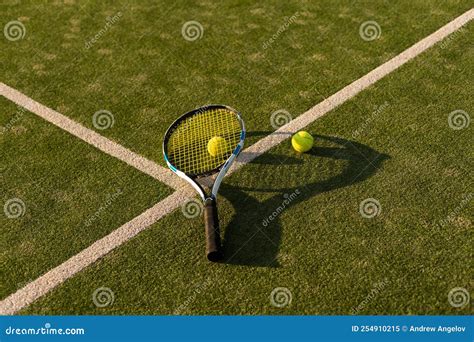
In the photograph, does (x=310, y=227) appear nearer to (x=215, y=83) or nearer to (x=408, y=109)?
(x=408, y=109)

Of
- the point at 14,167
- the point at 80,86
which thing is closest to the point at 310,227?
the point at 14,167

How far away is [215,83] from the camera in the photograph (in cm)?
858

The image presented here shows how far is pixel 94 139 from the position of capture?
775cm

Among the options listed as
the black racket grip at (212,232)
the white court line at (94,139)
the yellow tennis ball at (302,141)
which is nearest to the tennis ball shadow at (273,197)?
the yellow tennis ball at (302,141)

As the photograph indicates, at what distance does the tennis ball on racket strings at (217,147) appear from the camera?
689cm

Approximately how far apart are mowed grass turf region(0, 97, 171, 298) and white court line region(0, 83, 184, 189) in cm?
11

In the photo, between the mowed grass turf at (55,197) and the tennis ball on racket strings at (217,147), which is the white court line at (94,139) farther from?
the tennis ball on racket strings at (217,147)

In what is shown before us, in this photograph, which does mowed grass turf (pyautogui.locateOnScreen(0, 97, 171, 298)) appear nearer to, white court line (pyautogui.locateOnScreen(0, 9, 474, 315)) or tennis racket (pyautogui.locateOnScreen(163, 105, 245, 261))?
white court line (pyautogui.locateOnScreen(0, 9, 474, 315))

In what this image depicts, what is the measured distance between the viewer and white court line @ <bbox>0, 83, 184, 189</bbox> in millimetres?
7113

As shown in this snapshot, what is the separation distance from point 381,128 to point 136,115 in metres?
3.76

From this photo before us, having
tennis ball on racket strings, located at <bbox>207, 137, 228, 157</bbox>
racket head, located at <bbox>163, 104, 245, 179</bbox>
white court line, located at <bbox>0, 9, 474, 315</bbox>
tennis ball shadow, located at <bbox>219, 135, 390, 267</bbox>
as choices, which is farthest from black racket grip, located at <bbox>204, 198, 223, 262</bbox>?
tennis ball on racket strings, located at <bbox>207, 137, 228, 157</bbox>

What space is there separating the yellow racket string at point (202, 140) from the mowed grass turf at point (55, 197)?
1.59 feet

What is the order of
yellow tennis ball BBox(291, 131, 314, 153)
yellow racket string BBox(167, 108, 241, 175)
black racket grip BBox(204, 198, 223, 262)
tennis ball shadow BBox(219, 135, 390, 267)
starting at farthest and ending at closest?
yellow tennis ball BBox(291, 131, 314, 153), yellow racket string BBox(167, 108, 241, 175), tennis ball shadow BBox(219, 135, 390, 267), black racket grip BBox(204, 198, 223, 262)

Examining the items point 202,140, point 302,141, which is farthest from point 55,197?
point 302,141
